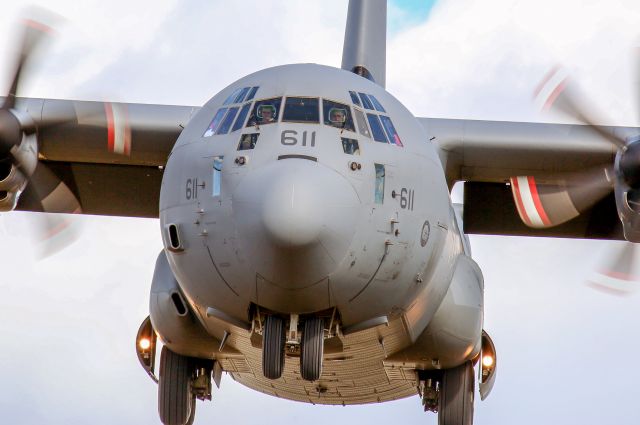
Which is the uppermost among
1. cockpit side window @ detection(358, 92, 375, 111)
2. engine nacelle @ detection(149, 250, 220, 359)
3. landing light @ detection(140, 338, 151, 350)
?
cockpit side window @ detection(358, 92, 375, 111)

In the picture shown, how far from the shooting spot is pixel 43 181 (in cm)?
1416

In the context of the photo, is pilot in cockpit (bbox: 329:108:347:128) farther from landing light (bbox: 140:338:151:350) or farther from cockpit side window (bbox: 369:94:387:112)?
landing light (bbox: 140:338:151:350)

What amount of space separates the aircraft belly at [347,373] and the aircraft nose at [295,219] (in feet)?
4.80

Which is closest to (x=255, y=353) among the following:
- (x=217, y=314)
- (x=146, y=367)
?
(x=217, y=314)

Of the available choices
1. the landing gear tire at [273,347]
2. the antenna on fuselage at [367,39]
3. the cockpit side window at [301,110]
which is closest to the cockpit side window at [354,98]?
the cockpit side window at [301,110]

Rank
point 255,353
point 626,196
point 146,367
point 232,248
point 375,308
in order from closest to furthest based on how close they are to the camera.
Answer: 1. point 232,248
2. point 375,308
3. point 255,353
4. point 626,196
5. point 146,367

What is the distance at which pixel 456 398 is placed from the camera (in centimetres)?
1255

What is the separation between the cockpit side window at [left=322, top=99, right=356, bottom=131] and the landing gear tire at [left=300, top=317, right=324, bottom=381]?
5.38 ft

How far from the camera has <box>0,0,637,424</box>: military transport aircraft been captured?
939 centimetres

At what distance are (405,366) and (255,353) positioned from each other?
64.8 inches

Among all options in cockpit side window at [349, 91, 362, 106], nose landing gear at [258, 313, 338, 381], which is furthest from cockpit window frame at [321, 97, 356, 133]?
nose landing gear at [258, 313, 338, 381]

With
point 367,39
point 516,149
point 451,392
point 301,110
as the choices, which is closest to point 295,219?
point 301,110

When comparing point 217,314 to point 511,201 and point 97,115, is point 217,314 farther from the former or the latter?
point 511,201

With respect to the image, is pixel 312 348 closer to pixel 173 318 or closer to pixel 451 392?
pixel 173 318
